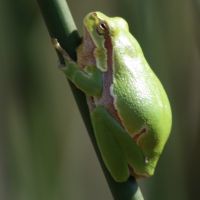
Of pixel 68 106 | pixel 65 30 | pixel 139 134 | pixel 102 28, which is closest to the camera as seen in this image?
pixel 65 30

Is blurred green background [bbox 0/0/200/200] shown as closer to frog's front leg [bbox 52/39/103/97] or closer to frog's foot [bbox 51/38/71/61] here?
frog's front leg [bbox 52/39/103/97]

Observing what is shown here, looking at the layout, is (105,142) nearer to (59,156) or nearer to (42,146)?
(42,146)

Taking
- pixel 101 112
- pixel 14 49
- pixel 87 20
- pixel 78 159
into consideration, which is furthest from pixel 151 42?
pixel 101 112

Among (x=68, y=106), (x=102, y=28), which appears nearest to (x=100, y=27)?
(x=102, y=28)

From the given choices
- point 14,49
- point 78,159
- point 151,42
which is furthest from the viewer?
point 78,159

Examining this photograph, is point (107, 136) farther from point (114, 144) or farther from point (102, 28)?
point (102, 28)

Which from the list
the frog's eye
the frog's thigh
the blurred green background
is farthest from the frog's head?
the blurred green background

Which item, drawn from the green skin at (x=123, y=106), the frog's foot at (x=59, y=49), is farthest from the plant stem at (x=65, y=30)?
the green skin at (x=123, y=106)

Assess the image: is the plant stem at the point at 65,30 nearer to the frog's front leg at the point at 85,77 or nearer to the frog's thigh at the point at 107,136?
the frog's front leg at the point at 85,77
